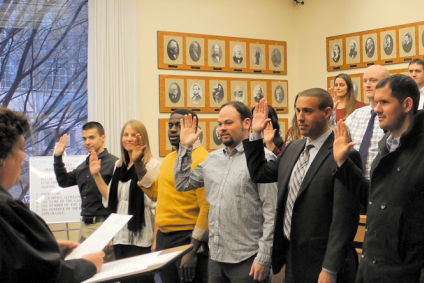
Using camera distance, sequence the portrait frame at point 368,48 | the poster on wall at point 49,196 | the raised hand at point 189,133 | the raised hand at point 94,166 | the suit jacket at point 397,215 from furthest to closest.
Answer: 1. the portrait frame at point 368,48
2. the poster on wall at point 49,196
3. the raised hand at point 94,166
4. the raised hand at point 189,133
5. the suit jacket at point 397,215

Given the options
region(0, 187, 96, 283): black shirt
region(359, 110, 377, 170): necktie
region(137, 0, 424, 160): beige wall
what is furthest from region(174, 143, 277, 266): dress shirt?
region(137, 0, 424, 160): beige wall

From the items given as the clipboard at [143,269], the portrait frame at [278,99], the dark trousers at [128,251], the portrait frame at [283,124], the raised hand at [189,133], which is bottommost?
the dark trousers at [128,251]

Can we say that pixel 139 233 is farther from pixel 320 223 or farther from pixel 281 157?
pixel 320 223

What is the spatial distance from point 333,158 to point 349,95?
9.52 feet

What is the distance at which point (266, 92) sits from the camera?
9227mm

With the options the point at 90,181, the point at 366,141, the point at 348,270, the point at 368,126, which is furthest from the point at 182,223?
the point at 368,126

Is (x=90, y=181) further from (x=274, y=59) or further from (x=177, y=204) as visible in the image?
(x=274, y=59)

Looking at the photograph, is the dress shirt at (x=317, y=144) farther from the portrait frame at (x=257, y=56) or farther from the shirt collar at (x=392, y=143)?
the portrait frame at (x=257, y=56)

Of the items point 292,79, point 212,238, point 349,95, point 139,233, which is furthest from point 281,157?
point 292,79

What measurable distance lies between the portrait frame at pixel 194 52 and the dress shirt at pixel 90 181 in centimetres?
353

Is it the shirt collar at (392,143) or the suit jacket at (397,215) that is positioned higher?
the shirt collar at (392,143)

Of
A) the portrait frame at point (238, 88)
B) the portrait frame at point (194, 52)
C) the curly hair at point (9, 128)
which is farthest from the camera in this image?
the portrait frame at point (238, 88)

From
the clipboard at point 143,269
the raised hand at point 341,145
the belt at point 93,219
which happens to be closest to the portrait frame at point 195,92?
the belt at point 93,219

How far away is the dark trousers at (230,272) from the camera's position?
348cm
